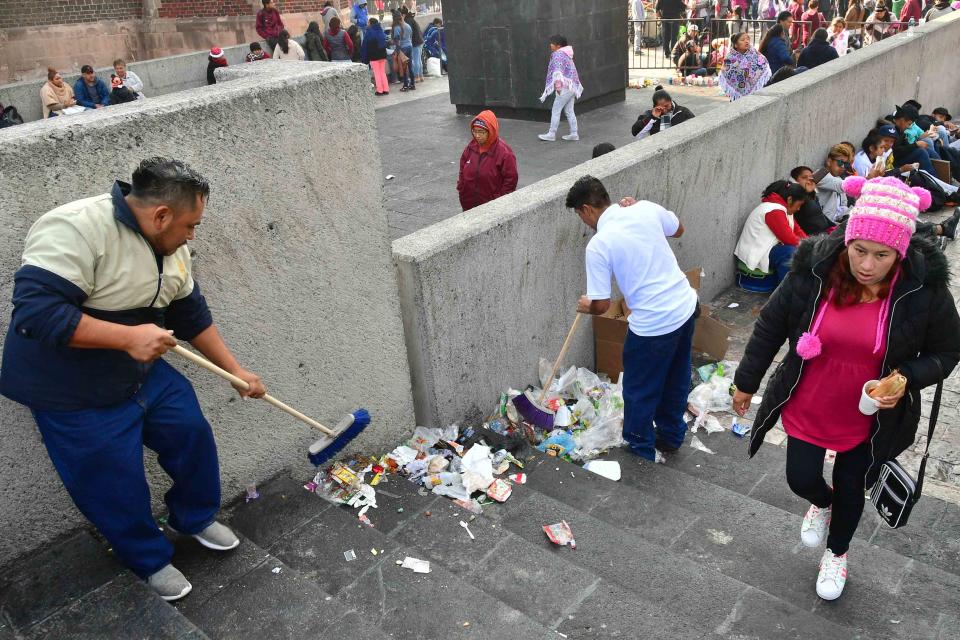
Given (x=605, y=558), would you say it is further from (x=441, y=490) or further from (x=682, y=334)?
(x=682, y=334)

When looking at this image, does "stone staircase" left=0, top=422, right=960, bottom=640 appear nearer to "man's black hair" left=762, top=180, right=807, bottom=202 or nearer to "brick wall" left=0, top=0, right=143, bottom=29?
"man's black hair" left=762, top=180, right=807, bottom=202

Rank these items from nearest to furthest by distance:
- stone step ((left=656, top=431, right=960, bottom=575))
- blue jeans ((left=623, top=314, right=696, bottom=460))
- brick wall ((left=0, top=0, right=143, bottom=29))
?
stone step ((left=656, top=431, right=960, bottom=575)) < blue jeans ((left=623, top=314, right=696, bottom=460)) < brick wall ((left=0, top=0, right=143, bottom=29))

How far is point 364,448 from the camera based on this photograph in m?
4.17

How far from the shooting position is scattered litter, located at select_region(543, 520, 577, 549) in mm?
3607

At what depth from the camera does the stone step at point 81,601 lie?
262 cm

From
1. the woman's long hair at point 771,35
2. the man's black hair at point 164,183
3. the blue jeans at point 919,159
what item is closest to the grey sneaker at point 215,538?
the man's black hair at point 164,183

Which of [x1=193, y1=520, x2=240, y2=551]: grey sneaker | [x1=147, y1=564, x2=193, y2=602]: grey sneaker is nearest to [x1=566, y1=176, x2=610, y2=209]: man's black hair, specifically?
[x1=193, y1=520, x2=240, y2=551]: grey sneaker

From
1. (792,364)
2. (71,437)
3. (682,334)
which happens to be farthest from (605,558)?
(71,437)

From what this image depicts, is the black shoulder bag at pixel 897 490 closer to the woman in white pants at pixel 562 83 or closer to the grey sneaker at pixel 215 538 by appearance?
the grey sneaker at pixel 215 538

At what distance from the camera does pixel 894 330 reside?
9.54 feet

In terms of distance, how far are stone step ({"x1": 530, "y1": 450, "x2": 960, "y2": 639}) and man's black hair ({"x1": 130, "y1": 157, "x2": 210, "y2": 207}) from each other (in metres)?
2.46

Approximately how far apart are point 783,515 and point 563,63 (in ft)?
26.6

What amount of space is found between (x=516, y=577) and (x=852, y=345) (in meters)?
1.62

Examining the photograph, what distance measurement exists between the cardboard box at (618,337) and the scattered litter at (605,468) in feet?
3.80
